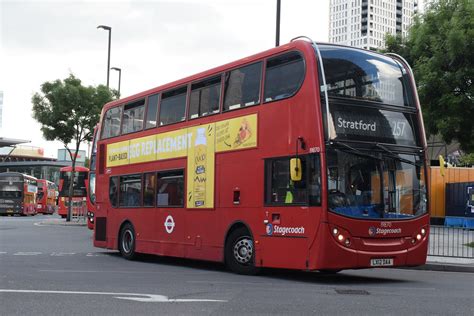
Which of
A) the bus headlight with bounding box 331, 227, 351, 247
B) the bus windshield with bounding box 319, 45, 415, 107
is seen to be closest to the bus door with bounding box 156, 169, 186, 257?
the bus headlight with bounding box 331, 227, 351, 247

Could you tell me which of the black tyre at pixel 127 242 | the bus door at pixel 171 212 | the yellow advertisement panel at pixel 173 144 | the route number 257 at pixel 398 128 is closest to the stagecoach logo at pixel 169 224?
the bus door at pixel 171 212

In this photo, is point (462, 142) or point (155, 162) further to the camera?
point (462, 142)

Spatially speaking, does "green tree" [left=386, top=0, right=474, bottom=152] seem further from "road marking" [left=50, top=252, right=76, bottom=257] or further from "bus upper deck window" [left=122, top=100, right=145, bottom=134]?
"road marking" [left=50, top=252, right=76, bottom=257]

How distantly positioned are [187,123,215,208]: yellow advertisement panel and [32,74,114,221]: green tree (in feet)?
75.5

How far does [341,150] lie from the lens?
1102 cm

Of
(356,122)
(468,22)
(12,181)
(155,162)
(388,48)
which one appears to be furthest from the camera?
(12,181)

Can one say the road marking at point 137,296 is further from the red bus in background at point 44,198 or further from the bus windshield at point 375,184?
the red bus in background at point 44,198

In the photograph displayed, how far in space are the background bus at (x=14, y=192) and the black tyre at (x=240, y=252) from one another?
1782 inches

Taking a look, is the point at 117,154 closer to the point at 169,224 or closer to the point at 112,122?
the point at 112,122

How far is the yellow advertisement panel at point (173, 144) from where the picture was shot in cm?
1452

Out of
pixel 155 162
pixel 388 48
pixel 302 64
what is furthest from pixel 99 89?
pixel 302 64

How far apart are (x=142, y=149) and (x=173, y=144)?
1541 millimetres

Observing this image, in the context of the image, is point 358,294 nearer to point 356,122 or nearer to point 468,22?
point 356,122

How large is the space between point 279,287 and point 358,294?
136 cm
